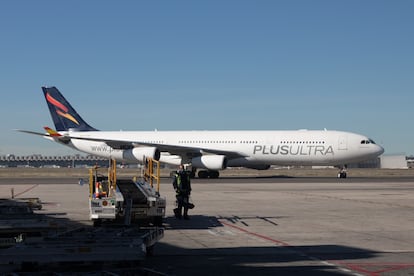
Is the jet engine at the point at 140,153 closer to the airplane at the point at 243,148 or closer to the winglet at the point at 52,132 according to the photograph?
the airplane at the point at 243,148

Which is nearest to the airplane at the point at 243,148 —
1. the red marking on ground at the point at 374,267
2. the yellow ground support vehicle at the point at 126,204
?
the yellow ground support vehicle at the point at 126,204

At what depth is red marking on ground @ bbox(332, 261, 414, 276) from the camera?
983cm

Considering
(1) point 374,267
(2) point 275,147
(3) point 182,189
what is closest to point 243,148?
(2) point 275,147

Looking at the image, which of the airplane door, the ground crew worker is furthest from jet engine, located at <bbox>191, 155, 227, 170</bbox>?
the ground crew worker

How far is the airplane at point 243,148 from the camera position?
48219 millimetres

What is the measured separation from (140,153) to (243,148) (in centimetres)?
826

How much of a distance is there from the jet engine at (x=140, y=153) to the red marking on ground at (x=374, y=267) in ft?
124

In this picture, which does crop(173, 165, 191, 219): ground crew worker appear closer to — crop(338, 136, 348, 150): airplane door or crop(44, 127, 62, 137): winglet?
crop(338, 136, 348, 150): airplane door

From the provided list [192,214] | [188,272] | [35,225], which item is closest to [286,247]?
[188,272]

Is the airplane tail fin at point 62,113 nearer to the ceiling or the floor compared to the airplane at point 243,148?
nearer to the ceiling

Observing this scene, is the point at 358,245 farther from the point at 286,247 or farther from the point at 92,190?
the point at 92,190

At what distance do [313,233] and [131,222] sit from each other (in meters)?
4.47

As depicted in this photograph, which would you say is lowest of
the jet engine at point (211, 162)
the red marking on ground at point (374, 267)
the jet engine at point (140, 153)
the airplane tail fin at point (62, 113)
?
the red marking on ground at point (374, 267)

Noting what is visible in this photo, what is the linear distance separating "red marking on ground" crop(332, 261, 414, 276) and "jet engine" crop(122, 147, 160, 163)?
124 feet
